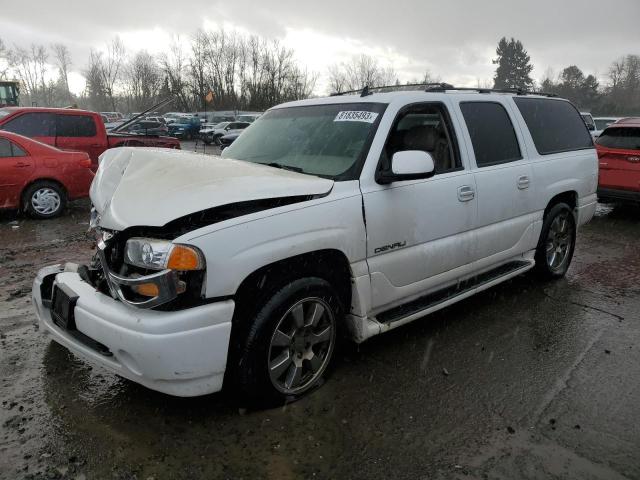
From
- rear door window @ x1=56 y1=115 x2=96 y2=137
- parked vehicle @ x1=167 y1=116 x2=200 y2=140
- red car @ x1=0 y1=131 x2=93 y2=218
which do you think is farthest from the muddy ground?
parked vehicle @ x1=167 y1=116 x2=200 y2=140

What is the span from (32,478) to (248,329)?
4.06ft

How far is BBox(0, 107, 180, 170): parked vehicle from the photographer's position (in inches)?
403

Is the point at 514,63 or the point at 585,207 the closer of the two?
the point at 585,207

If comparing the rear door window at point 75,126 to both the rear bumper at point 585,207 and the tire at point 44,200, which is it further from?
the rear bumper at point 585,207

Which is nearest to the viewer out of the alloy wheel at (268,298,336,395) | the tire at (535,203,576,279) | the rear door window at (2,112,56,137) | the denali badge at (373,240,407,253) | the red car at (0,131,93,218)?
the alloy wheel at (268,298,336,395)

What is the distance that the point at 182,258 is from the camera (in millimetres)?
2537

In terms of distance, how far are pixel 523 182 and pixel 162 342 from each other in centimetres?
342

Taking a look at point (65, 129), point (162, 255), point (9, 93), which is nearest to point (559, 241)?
point (162, 255)

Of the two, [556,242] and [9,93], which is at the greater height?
[9,93]

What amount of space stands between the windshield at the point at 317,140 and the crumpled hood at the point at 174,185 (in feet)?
0.79

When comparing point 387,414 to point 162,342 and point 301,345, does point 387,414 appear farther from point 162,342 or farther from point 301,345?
point 162,342

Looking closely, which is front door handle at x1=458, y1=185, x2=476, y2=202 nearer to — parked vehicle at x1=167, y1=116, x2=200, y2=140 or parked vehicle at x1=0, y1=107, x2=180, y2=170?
parked vehicle at x1=0, y1=107, x2=180, y2=170

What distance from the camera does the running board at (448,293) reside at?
3535 millimetres

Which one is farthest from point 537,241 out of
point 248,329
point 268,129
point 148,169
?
point 148,169
